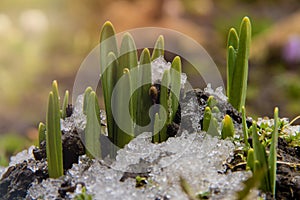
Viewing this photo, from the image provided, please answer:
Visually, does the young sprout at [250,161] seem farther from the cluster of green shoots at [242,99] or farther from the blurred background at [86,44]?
the blurred background at [86,44]

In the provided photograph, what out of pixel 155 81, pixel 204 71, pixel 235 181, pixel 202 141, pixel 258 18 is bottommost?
pixel 235 181

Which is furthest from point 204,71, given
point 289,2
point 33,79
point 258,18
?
point 289,2

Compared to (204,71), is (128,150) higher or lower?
lower

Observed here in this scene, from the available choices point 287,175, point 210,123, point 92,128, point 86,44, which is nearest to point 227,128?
point 210,123

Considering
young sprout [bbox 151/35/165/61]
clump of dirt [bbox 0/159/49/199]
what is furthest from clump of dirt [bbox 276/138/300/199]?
clump of dirt [bbox 0/159/49/199]

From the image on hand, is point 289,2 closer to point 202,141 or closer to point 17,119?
point 17,119

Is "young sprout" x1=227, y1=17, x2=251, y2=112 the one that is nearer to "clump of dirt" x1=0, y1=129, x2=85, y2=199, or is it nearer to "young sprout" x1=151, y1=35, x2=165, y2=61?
"young sprout" x1=151, y1=35, x2=165, y2=61

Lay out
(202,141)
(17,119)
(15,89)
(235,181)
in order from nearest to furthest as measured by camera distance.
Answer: (235,181) < (202,141) < (17,119) < (15,89)

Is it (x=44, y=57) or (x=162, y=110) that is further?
(x=44, y=57)

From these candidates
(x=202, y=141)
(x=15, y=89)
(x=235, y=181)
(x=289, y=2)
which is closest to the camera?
(x=235, y=181)

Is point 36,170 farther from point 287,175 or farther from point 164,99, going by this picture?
point 287,175
